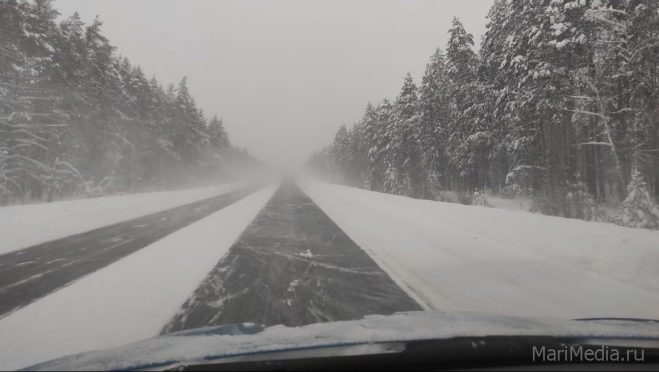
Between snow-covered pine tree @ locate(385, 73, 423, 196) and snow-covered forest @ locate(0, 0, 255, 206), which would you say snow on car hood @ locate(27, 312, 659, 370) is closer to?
snow-covered forest @ locate(0, 0, 255, 206)

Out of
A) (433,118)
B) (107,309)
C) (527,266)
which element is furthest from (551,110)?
(107,309)

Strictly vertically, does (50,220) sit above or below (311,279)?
above

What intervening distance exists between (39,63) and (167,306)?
1019 inches

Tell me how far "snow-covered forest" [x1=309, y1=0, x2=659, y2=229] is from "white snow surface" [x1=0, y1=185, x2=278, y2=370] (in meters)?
13.5

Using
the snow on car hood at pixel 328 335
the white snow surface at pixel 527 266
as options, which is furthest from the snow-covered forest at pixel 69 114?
the snow on car hood at pixel 328 335

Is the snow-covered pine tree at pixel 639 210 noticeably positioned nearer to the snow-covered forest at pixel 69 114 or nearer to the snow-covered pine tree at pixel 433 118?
the snow-covered pine tree at pixel 433 118

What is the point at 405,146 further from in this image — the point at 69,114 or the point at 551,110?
the point at 69,114

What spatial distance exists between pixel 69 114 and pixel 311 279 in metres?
26.6

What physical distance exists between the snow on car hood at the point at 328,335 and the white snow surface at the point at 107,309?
131cm

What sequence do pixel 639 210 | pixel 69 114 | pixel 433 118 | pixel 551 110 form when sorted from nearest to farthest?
pixel 639 210 → pixel 551 110 → pixel 69 114 → pixel 433 118

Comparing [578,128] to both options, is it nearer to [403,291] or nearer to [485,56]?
[485,56]

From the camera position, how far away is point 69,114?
24.1 meters

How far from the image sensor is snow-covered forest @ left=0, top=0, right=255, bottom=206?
20.3 metres

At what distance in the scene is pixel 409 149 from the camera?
3556 cm
